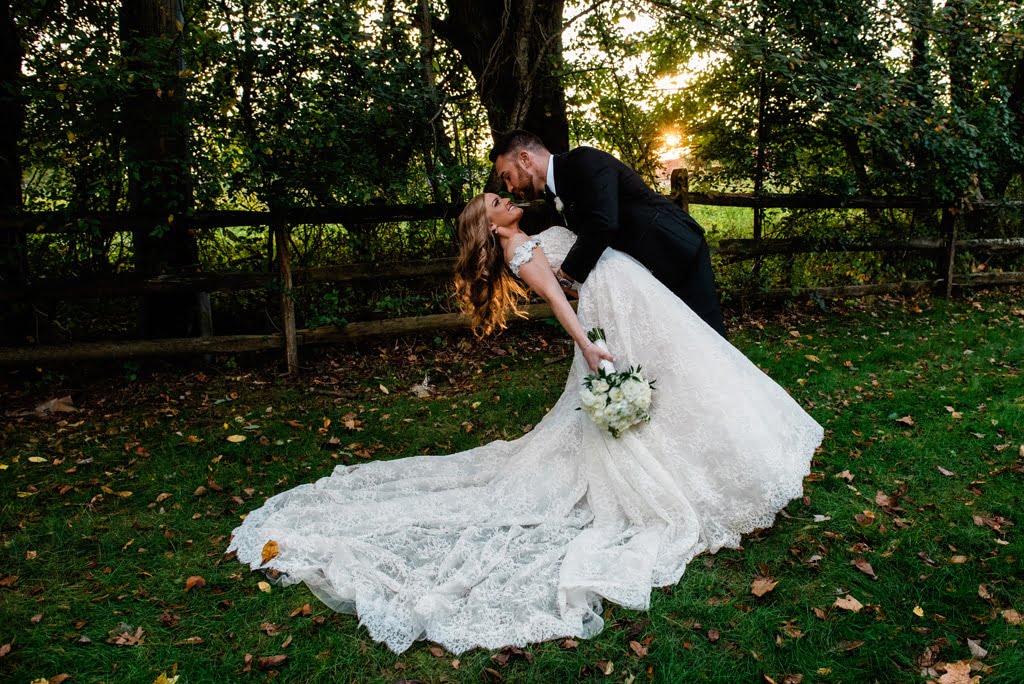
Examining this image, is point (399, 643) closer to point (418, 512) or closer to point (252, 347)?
point (418, 512)

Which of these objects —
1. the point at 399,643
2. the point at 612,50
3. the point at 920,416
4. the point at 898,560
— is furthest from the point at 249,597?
the point at 612,50

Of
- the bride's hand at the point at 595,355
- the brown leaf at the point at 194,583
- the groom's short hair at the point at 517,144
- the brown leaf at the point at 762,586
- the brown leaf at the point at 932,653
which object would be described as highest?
the groom's short hair at the point at 517,144

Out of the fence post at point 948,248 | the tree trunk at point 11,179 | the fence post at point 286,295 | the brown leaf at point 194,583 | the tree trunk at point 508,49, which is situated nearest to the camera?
the brown leaf at point 194,583

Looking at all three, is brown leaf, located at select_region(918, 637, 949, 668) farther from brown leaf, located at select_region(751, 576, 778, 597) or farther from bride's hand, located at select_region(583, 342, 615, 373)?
bride's hand, located at select_region(583, 342, 615, 373)

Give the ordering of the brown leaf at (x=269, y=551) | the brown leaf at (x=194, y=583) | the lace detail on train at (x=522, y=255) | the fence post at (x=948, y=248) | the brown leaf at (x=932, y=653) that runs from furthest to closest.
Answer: the fence post at (x=948, y=248), the lace detail on train at (x=522, y=255), the brown leaf at (x=269, y=551), the brown leaf at (x=194, y=583), the brown leaf at (x=932, y=653)

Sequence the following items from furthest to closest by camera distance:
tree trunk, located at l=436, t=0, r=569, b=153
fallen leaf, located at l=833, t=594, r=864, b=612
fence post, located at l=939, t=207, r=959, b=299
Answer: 1. fence post, located at l=939, t=207, r=959, b=299
2. tree trunk, located at l=436, t=0, r=569, b=153
3. fallen leaf, located at l=833, t=594, r=864, b=612

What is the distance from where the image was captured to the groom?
3.67 meters

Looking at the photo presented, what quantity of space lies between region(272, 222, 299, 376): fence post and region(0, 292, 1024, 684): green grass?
0.87 ft

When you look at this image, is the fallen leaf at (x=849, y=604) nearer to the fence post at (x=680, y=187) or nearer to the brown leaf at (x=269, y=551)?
the brown leaf at (x=269, y=551)

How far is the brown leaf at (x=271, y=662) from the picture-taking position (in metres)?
2.86

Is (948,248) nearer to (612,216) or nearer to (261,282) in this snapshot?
(612,216)

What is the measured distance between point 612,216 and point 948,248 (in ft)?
25.8

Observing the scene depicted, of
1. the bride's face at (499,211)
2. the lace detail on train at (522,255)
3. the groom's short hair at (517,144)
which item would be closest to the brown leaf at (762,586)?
the lace detail on train at (522,255)

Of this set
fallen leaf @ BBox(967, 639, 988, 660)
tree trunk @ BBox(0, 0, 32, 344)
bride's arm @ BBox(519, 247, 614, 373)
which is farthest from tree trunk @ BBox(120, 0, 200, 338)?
fallen leaf @ BBox(967, 639, 988, 660)
